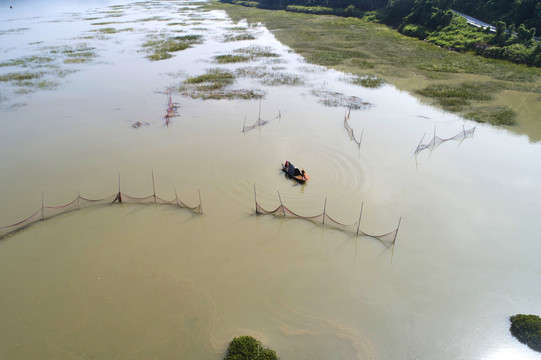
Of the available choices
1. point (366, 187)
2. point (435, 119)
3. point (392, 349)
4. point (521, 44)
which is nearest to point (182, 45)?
point (435, 119)

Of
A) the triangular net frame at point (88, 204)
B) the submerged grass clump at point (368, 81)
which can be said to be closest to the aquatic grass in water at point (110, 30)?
the submerged grass clump at point (368, 81)

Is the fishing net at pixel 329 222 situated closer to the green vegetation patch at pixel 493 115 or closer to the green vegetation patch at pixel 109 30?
the green vegetation patch at pixel 493 115

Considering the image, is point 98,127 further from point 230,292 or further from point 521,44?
point 521,44

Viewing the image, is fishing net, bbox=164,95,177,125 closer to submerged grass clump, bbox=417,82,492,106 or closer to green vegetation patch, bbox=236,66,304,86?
green vegetation patch, bbox=236,66,304,86

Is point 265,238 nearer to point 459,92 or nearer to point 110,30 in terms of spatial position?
point 459,92

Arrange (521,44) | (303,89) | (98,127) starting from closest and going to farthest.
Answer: (98,127), (303,89), (521,44)

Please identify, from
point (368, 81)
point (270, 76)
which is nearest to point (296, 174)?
point (368, 81)
